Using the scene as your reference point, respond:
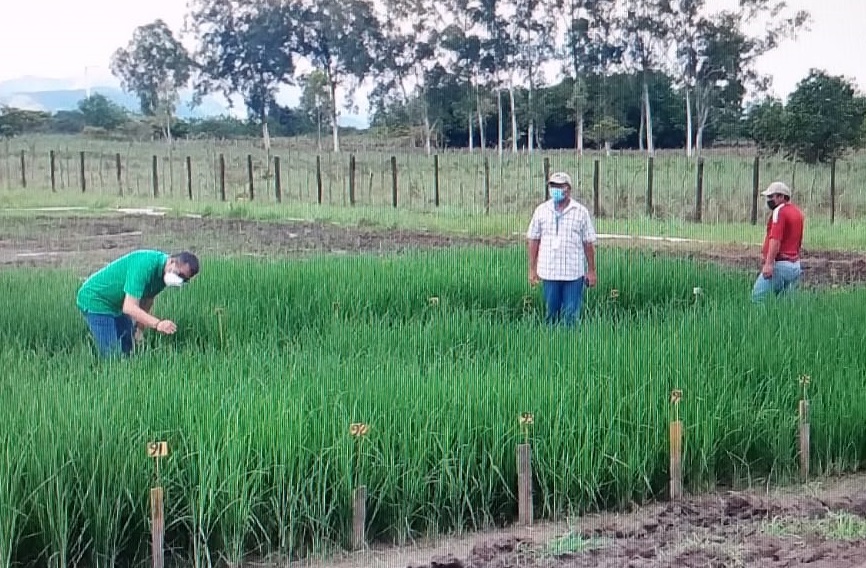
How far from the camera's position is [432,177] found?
65.6 ft

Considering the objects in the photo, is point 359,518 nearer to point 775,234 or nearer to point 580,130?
point 775,234

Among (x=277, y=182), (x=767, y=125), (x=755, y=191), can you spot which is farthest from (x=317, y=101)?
(x=755, y=191)

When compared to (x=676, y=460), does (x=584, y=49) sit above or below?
above

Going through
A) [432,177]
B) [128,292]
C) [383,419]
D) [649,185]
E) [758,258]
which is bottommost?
[758,258]

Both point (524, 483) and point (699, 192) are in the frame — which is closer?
point (524, 483)

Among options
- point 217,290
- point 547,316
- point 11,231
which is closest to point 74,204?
point 11,231

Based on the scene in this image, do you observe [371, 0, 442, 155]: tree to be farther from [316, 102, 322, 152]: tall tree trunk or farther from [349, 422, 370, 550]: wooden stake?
[349, 422, 370, 550]: wooden stake

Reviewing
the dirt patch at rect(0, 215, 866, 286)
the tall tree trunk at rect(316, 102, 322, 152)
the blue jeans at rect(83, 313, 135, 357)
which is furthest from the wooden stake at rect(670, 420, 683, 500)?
the tall tree trunk at rect(316, 102, 322, 152)

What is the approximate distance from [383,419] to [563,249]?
3.05 meters

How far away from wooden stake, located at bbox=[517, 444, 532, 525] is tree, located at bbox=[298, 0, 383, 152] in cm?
1787

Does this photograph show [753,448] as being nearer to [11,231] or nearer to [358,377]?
[358,377]

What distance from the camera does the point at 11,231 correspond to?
14.1m

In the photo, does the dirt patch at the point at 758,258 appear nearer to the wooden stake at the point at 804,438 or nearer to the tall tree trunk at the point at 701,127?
the tall tree trunk at the point at 701,127

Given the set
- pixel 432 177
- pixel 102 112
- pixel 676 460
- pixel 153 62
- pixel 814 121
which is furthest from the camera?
pixel 102 112
